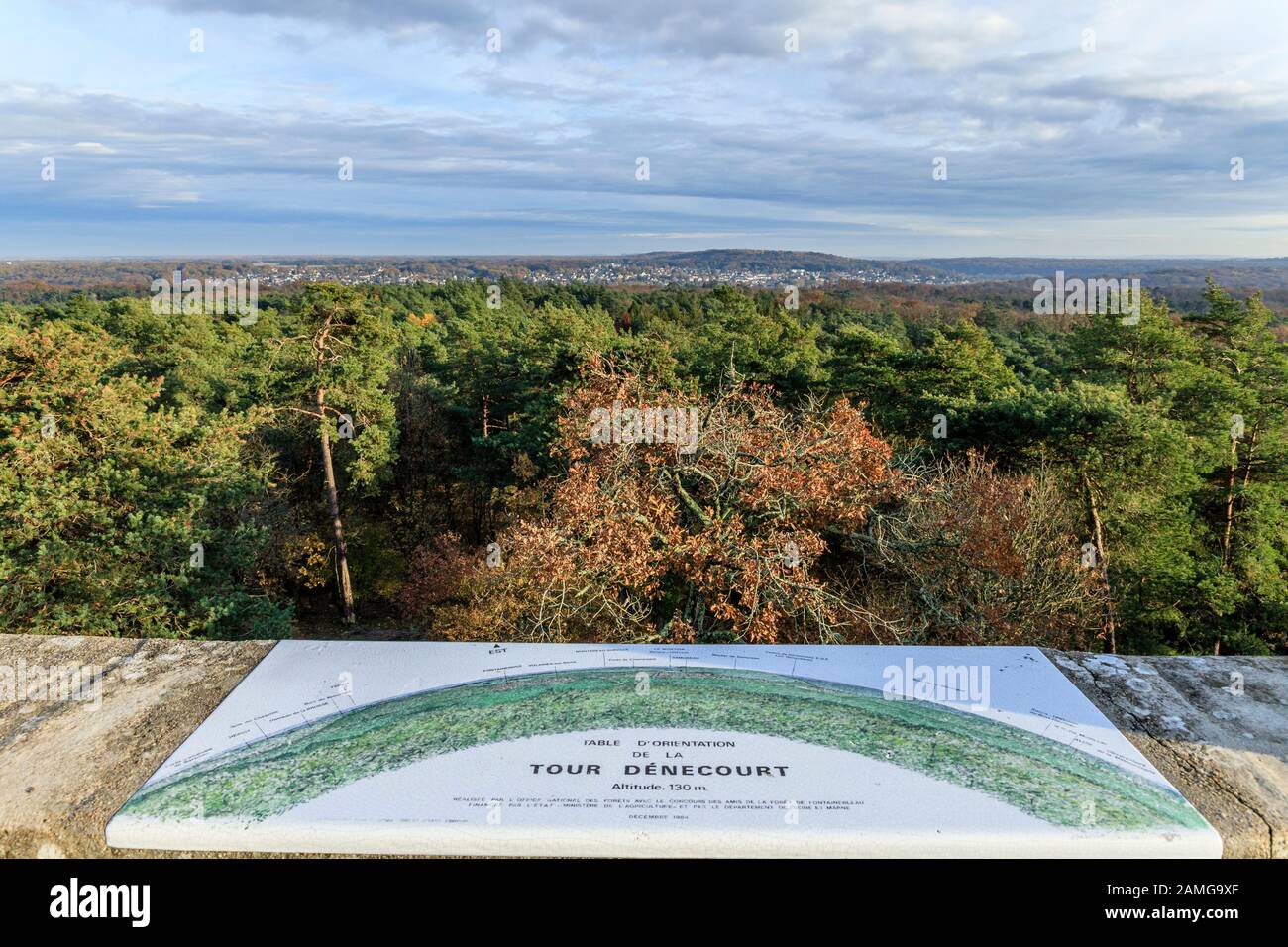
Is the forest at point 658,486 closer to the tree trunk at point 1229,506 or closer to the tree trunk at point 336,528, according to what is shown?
the tree trunk at point 1229,506

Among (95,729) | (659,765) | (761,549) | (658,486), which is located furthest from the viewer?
(658,486)

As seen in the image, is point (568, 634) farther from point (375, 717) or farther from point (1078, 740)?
point (1078, 740)

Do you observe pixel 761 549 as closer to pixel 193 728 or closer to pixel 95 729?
pixel 193 728

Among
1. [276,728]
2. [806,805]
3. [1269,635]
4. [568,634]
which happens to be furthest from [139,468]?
[1269,635]

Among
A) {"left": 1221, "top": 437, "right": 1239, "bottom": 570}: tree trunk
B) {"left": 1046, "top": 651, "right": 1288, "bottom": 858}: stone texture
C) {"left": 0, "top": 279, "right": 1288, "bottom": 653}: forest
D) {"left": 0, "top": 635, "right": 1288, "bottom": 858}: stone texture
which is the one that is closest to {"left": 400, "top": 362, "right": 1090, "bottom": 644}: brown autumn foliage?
{"left": 0, "top": 279, "right": 1288, "bottom": 653}: forest

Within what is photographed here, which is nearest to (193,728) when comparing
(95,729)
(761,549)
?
(95,729)

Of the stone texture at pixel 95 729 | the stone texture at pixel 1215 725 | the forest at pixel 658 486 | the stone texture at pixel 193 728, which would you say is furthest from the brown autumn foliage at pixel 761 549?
the stone texture at pixel 95 729
